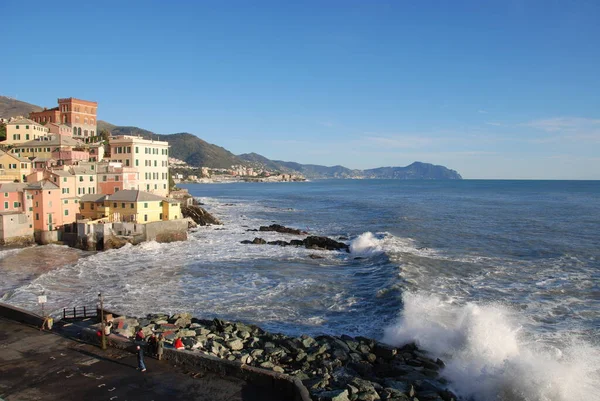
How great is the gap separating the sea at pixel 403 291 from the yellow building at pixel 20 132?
1361 inches

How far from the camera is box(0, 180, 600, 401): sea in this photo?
55.6 ft

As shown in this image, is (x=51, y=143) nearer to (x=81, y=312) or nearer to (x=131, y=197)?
(x=131, y=197)

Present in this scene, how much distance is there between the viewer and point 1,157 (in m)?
48.6

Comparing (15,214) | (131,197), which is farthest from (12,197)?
(131,197)

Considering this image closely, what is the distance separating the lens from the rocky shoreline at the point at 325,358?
13.6 m

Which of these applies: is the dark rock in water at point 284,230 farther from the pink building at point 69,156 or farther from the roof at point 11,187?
the roof at point 11,187

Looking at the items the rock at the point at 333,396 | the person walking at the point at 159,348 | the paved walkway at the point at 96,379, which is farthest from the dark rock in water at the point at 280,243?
the rock at the point at 333,396

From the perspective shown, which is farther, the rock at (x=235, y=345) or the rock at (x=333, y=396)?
the rock at (x=235, y=345)

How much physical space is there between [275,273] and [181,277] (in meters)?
6.77

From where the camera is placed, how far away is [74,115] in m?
76.9

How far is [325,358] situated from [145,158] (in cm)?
4699

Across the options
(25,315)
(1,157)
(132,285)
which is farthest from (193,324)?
(1,157)

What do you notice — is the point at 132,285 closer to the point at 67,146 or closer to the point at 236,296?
the point at 236,296

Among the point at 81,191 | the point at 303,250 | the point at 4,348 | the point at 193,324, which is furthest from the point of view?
the point at 81,191
